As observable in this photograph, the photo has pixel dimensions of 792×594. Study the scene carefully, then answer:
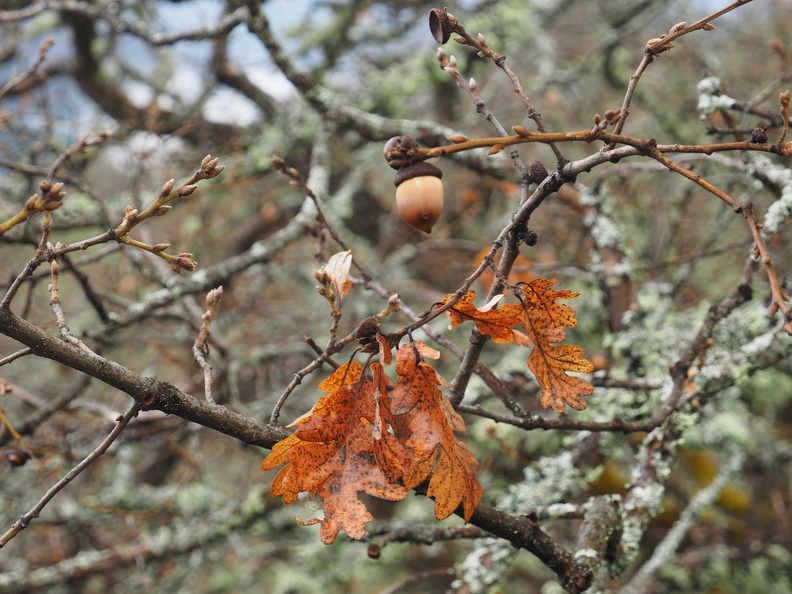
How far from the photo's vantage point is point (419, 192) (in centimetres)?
97

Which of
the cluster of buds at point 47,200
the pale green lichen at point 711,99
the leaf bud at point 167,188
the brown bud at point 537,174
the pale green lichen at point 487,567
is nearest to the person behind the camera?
the cluster of buds at point 47,200

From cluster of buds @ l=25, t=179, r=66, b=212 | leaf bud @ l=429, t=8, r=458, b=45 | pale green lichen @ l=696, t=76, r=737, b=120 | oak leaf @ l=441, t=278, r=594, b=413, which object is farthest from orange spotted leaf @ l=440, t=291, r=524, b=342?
pale green lichen @ l=696, t=76, r=737, b=120

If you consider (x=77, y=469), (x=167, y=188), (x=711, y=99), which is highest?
(x=711, y=99)

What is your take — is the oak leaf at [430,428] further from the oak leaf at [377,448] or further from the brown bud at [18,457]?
the brown bud at [18,457]

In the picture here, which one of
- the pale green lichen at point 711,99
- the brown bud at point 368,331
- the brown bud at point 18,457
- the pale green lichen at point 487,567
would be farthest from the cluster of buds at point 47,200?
the pale green lichen at point 711,99

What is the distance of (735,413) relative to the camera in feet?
8.52

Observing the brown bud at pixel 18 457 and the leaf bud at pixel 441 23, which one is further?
the brown bud at pixel 18 457

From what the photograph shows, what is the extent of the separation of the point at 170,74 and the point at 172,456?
2428 millimetres

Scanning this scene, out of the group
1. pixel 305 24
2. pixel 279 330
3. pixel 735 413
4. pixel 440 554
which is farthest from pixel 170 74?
pixel 735 413

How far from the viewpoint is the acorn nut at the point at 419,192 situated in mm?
968

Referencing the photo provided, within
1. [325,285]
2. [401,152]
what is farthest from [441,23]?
[325,285]

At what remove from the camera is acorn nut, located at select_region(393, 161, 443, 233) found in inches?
38.1

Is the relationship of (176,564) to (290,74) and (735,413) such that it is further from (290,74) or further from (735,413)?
(735,413)

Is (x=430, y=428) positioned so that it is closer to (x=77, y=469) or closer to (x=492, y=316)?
(x=492, y=316)
